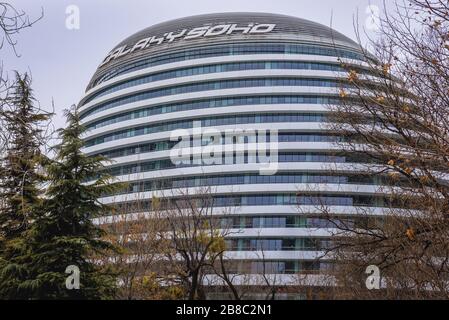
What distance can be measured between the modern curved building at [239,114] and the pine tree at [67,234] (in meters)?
33.1

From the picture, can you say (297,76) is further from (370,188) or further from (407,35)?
(407,35)

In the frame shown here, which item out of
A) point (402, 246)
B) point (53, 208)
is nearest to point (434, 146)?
point (402, 246)

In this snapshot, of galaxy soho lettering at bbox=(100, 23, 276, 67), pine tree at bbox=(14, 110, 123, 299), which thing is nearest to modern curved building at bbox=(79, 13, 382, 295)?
galaxy soho lettering at bbox=(100, 23, 276, 67)

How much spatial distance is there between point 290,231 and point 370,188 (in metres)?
9.99

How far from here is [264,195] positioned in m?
57.1

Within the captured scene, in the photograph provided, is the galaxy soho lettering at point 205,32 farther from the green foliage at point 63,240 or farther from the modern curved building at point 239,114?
the green foliage at point 63,240

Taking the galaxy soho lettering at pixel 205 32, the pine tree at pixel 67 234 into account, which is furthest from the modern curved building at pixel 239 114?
the pine tree at pixel 67 234

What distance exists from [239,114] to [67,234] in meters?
46.6

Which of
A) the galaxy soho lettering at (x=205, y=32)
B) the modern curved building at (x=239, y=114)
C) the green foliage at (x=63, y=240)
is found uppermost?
the galaxy soho lettering at (x=205, y=32)

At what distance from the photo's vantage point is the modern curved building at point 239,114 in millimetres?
54438

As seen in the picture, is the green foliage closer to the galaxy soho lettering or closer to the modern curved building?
the modern curved building

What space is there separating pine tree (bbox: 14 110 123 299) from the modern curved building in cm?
3313

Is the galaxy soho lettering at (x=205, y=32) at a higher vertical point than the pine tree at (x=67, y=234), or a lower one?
higher

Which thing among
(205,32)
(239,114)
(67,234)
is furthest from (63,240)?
(205,32)
